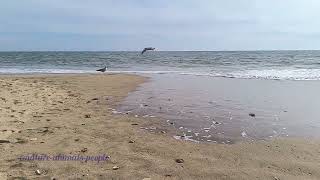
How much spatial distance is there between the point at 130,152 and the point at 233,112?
13.7 ft

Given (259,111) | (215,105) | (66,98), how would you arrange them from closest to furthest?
(259,111) < (215,105) < (66,98)

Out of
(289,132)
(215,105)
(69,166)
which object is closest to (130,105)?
(215,105)

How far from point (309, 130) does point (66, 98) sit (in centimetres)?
747

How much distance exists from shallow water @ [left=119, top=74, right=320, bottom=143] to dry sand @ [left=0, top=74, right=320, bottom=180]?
2.05ft

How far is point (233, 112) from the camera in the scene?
917 cm

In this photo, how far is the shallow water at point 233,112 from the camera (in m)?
7.13

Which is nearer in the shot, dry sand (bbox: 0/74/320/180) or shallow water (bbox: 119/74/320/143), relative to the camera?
dry sand (bbox: 0/74/320/180)

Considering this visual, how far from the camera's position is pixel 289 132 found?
7.19 metres

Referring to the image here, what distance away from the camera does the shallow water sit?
23.4 ft

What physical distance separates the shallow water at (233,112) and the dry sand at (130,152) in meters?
0.62

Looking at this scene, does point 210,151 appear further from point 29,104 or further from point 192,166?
point 29,104

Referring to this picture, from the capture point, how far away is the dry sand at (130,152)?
4.75 m

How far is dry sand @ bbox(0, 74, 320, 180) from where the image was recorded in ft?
15.6

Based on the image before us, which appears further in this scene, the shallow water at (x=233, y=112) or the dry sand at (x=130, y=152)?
the shallow water at (x=233, y=112)
